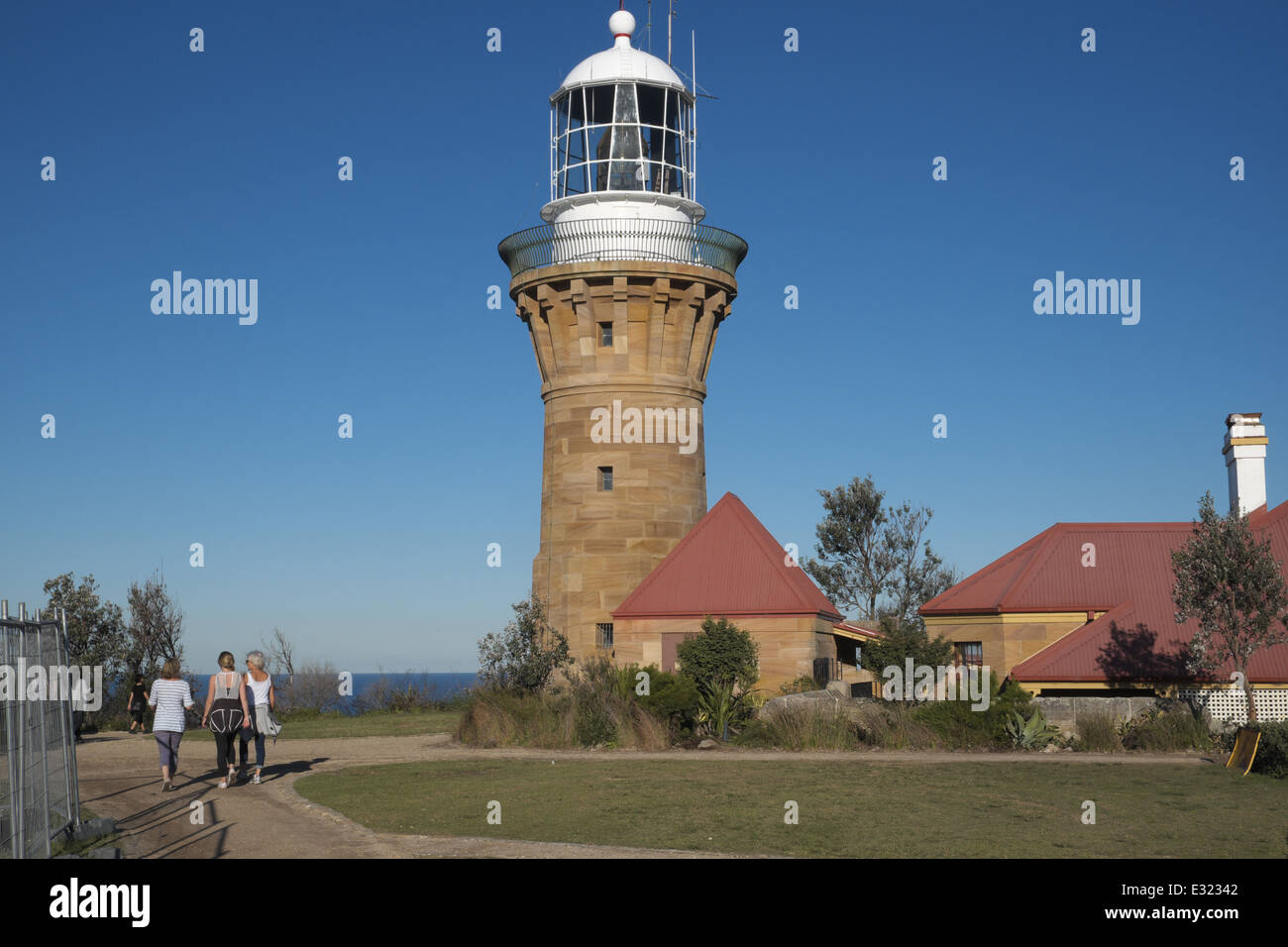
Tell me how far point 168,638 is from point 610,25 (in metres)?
23.3

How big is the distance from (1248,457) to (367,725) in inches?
966

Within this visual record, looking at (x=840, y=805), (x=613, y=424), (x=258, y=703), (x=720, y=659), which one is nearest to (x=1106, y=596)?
(x=720, y=659)

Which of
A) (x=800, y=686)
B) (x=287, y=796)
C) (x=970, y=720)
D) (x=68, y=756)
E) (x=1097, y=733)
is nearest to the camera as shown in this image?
(x=68, y=756)

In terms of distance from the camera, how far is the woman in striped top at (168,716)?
55.5 feet

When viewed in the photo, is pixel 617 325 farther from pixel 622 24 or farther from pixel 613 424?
pixel 622 24

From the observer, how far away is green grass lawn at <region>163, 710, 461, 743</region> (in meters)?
29.8

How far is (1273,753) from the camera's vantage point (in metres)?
19.5

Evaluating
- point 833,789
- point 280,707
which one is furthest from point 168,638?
point 833,789

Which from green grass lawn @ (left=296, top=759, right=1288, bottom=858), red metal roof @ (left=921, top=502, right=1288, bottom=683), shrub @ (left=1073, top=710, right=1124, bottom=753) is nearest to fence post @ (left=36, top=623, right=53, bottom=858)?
green grass lawn @ (left=296, top=759, right=1288, bottom=858)

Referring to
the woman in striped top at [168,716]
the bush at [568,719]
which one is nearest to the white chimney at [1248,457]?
the bush at [568,719]

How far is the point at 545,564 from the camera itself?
3528cm
